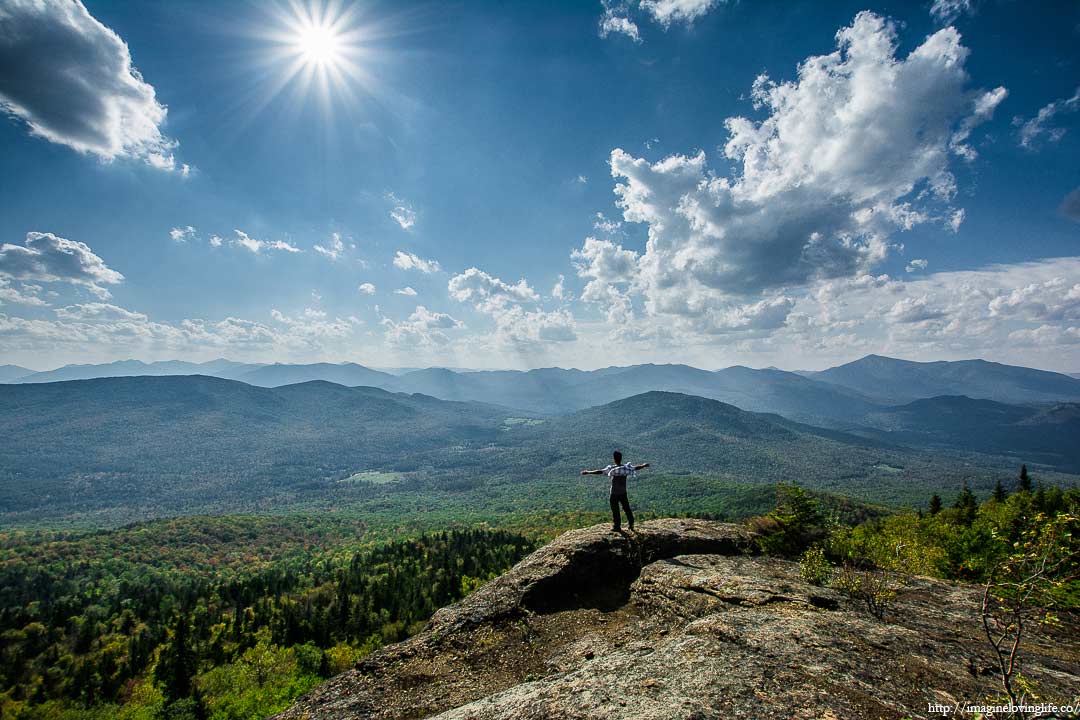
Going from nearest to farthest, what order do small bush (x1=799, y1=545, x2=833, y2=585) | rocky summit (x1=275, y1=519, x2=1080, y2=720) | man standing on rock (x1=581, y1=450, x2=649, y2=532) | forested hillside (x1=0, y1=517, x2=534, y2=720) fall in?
1. rocky summit (x1=275, y1=519, x2=1080, y2=720)
2. small bush (x1=799, y1=545, x2=833, y2=585)
3. man standing on rock (x1=581, y1=450, x2=649, y2=532)
4. forested hillside (x1=0, y1=517, x2=534, y2=720)

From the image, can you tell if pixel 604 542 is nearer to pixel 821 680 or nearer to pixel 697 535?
pixel 697 535

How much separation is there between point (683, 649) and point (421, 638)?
24.6 ft

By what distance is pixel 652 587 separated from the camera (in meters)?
13.0

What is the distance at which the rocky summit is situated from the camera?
22.2 feet

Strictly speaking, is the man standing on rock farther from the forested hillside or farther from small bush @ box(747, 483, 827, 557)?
the forested hillside

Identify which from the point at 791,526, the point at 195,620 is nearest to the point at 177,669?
the point at 195,620

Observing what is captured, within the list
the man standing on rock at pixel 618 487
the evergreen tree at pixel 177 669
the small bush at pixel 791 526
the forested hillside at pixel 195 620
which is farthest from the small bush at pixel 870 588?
the evergreen tree at pixel 177 669

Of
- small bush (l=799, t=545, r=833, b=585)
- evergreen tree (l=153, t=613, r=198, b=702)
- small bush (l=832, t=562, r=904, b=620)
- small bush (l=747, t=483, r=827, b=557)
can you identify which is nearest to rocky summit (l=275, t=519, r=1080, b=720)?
small bush (l=832, t=562, r=904, b=620)

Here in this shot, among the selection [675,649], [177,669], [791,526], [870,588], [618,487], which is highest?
[618,487]

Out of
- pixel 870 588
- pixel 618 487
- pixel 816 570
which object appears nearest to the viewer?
pixel 870 588

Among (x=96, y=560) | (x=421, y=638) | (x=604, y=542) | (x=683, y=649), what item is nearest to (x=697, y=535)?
(x=604, y=542)

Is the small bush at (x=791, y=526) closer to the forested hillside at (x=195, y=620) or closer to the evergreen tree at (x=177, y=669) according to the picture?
the forested hillside at (x=195, y=620)

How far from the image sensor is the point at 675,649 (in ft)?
27.6

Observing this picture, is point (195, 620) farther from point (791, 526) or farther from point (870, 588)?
point (870, 588)
